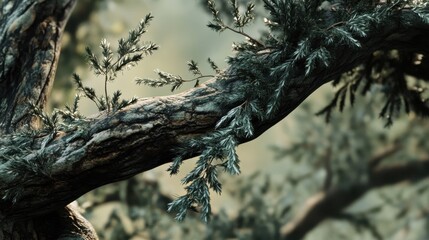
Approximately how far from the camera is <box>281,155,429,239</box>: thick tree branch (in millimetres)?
6062

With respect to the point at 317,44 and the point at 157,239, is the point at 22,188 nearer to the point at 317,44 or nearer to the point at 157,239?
the point at 317,44

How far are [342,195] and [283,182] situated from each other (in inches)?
36.6

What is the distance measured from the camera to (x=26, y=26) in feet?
7.56

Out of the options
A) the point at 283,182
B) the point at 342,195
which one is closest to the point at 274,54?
the point at 342,195

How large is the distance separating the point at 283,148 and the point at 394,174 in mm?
1297

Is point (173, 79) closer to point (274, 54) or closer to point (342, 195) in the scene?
point (274, 54)

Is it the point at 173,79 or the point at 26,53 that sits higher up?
the point at 26,53

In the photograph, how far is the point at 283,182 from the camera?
7.40 m

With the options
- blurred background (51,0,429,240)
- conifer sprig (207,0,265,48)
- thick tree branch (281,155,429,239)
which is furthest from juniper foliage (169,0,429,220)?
thick tree branch (281,155,429,239)

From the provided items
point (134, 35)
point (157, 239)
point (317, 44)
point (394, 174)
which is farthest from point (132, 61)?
point (394, 174)

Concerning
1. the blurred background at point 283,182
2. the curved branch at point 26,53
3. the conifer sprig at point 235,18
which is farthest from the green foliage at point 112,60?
the blurred background at point 283,182

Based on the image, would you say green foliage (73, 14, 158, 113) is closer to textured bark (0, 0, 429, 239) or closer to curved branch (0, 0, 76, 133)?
textured bark (0, 0, 429, 239)

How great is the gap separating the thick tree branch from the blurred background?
8 cm

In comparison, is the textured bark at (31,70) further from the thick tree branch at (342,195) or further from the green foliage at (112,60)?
the thick tree branch at (342,195)
